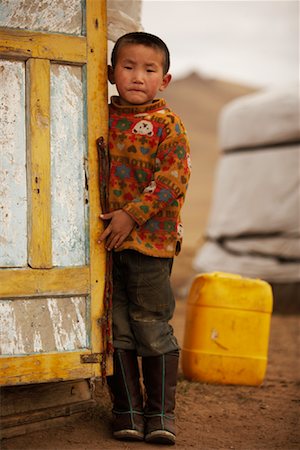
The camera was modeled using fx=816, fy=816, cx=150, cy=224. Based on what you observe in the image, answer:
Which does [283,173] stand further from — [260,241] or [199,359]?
[199,359]

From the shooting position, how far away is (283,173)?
292 inches

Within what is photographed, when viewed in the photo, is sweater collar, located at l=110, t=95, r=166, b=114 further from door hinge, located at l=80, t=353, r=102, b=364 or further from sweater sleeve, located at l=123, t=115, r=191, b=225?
door hinge, located at l=80, t=353, r=102, b=364

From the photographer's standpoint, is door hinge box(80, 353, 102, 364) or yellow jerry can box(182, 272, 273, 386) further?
yellow jerry can box(182, 272, 273, 386)

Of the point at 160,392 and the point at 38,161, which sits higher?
the point at 38,161

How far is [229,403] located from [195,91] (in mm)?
30839

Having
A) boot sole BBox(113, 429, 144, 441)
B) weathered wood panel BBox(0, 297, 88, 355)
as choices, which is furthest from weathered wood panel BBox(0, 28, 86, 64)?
boot sole BBox(113, 429, 144, 441)

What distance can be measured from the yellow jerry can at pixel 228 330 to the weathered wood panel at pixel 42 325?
3.96ft

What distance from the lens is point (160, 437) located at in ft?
9.00

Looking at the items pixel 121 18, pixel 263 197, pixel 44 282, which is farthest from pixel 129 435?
pixel 263 197

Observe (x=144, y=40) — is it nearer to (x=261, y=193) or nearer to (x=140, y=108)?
(x=140, y=108)

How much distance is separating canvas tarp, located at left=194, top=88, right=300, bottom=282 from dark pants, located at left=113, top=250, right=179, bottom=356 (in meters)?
4.43

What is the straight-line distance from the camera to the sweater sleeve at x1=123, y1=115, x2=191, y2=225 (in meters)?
2.66

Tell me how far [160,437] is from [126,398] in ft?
0.58

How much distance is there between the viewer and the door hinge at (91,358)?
8.81 feet
